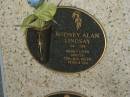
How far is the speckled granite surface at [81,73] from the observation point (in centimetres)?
113

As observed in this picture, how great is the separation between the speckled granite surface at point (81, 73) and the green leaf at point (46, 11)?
58 mm

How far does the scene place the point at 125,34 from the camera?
45.2 inches

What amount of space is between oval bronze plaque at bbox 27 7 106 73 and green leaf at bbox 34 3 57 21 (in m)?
0.05

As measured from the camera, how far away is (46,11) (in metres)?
1.11

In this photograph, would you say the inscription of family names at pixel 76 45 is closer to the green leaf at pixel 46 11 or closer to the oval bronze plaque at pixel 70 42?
the oval bronze plaque at pixel 70 42

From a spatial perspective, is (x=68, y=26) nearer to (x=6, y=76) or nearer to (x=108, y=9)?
(x=108, y=9)

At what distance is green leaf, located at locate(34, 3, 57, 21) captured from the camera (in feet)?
3.61

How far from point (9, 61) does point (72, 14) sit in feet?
1.19

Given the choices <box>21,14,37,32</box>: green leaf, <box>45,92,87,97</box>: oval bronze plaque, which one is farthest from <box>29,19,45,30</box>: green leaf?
<box>45,92,87,97</box>: oval bronze plaque

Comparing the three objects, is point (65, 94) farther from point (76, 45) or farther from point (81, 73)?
point (76, 45)

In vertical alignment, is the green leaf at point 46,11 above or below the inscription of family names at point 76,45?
above

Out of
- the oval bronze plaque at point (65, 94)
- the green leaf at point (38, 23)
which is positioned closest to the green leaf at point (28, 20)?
the green leaf at point (38, 23)

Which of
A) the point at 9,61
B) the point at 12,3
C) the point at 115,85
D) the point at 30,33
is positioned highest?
the point at 12,3

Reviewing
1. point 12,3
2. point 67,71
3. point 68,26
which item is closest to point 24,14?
point 12,3
